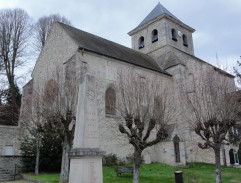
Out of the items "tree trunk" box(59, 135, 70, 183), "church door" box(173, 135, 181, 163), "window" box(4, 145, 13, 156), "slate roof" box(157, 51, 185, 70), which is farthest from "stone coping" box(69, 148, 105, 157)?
"slate roof" box(157, 51, 185, 70)

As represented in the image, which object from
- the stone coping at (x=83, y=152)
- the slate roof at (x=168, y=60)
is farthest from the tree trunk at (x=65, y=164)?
the slate roof at (x=168, y=60)

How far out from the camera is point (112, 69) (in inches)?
677

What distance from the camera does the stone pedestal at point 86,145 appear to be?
593 centimetres

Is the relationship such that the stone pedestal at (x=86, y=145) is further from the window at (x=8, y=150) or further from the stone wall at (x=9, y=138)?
the window at (x=8, y=150)

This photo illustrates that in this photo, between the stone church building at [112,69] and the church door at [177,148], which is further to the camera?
the church door at [177,148]

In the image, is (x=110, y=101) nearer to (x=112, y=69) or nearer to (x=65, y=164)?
(x=112, y=69)

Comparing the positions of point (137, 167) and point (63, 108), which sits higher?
point (63, 108)

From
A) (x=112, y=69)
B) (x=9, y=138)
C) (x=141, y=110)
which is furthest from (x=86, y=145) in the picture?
(x=9, y=138)

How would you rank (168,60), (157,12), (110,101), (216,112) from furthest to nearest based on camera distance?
(157,12) < (168,60) < (110,101) < (216,112)

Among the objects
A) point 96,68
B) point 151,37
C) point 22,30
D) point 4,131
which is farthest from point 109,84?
point 22,30

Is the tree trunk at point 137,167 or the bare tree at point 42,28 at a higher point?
the bare tree at point 42,28

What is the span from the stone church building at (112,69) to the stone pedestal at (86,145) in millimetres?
6859

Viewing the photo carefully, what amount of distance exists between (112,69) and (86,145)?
1144 centimetres

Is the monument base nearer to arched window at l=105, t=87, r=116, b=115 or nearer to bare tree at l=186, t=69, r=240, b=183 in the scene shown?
bare tree at l=186, t=69, r=240, b=183
